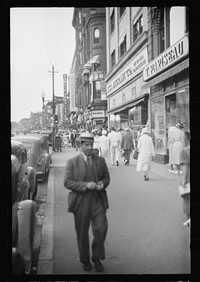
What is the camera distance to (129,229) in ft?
9.26

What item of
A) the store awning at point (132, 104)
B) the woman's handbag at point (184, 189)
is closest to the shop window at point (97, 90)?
the store awning at point (132, 104)

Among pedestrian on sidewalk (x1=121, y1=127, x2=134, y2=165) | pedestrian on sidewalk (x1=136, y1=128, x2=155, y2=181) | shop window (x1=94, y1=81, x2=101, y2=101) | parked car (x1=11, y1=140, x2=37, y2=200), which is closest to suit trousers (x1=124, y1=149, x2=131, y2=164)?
pedestrian on sidewalk (x1=121, y1=127, x2=134, y2=165)

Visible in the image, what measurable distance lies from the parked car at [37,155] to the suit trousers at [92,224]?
1.98 feet

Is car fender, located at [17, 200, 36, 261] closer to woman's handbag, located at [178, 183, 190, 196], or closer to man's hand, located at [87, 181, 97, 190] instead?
man's hand, located at [87, 181, 97, 190]

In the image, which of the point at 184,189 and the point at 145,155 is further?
the point at 145,155

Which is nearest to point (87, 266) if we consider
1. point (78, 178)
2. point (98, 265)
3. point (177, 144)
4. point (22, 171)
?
point (98, 265)

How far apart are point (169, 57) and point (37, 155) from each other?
6.43ft

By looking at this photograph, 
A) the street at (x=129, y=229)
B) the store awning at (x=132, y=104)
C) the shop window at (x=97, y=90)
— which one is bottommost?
the street at (x=129, y=229)

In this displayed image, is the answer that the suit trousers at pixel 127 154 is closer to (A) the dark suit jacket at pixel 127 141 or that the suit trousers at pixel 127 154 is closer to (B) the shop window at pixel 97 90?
(A) the dark suit jacket at pixel 127 141

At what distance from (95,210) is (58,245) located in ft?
1.55

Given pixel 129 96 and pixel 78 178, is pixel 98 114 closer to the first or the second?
pixel 129 96

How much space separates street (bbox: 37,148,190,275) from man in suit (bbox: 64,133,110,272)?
2.5 inches

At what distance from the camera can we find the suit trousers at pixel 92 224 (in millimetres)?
2723
